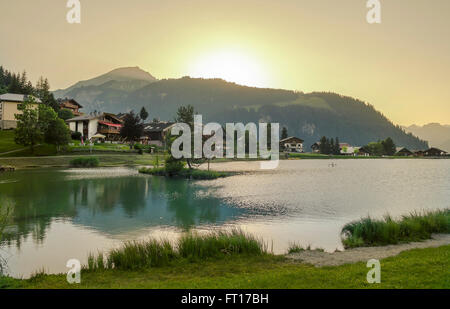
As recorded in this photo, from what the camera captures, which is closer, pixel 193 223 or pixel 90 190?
pixel 193 223

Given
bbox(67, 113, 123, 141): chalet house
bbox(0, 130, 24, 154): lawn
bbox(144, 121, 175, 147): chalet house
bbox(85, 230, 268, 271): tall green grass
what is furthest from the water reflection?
bbox(144, 121, 175, 147): chalet house

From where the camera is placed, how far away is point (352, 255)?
1360cm

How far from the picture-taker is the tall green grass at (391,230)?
16312 mm

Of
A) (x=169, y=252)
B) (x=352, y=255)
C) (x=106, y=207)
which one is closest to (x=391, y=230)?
(x=352, y=255)

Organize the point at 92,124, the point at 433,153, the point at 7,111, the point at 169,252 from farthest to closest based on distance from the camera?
the point at 433,153 < the point at 92,124 < the point at 7,111 < the point at 169,252

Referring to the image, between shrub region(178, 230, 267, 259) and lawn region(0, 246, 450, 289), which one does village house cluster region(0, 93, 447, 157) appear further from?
lawn region(0, 246, 450, 289)

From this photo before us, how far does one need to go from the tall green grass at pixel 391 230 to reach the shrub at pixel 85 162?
66000mm

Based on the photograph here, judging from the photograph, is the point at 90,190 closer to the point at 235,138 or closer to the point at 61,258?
the point at 61,258

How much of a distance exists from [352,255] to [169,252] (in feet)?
24.0

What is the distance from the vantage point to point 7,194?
35.3 metres

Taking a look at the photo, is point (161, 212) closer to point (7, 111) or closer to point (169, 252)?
point (169, 252)

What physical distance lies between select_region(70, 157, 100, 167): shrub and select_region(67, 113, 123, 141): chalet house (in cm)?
3579
